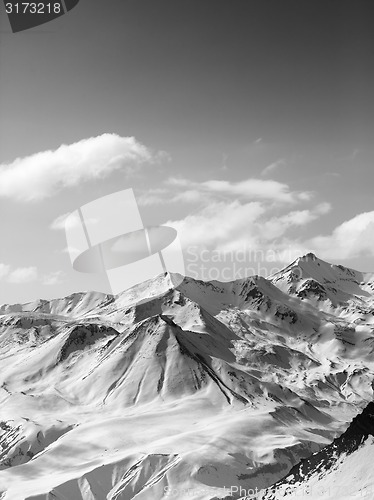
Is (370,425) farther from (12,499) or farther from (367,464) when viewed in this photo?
(12,499)

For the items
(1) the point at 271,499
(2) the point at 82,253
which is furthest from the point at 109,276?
(1) the point at 271,499

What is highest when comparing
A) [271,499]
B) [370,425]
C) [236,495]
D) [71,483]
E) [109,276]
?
[109,276]

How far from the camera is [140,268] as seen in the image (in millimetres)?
123562

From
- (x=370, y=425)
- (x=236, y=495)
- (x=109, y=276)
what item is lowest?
(x=236, y=495)

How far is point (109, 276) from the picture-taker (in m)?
103

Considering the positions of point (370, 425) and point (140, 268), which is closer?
point (370, 425)

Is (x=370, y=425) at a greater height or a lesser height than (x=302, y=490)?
greater

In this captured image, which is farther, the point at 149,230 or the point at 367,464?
the point at 149,230

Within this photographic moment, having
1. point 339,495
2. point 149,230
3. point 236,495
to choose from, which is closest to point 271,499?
point 339,495

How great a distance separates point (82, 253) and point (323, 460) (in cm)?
4165

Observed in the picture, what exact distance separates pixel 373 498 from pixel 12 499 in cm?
14173

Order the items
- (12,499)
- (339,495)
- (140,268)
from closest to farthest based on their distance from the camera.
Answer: (339,495) → (140,268) → (12,499)

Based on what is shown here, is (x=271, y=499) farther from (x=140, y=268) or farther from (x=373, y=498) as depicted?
(x=140, y=268)

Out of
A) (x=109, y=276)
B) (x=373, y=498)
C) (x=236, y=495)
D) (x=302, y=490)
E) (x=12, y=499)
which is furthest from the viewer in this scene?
(x=236, y=495)
